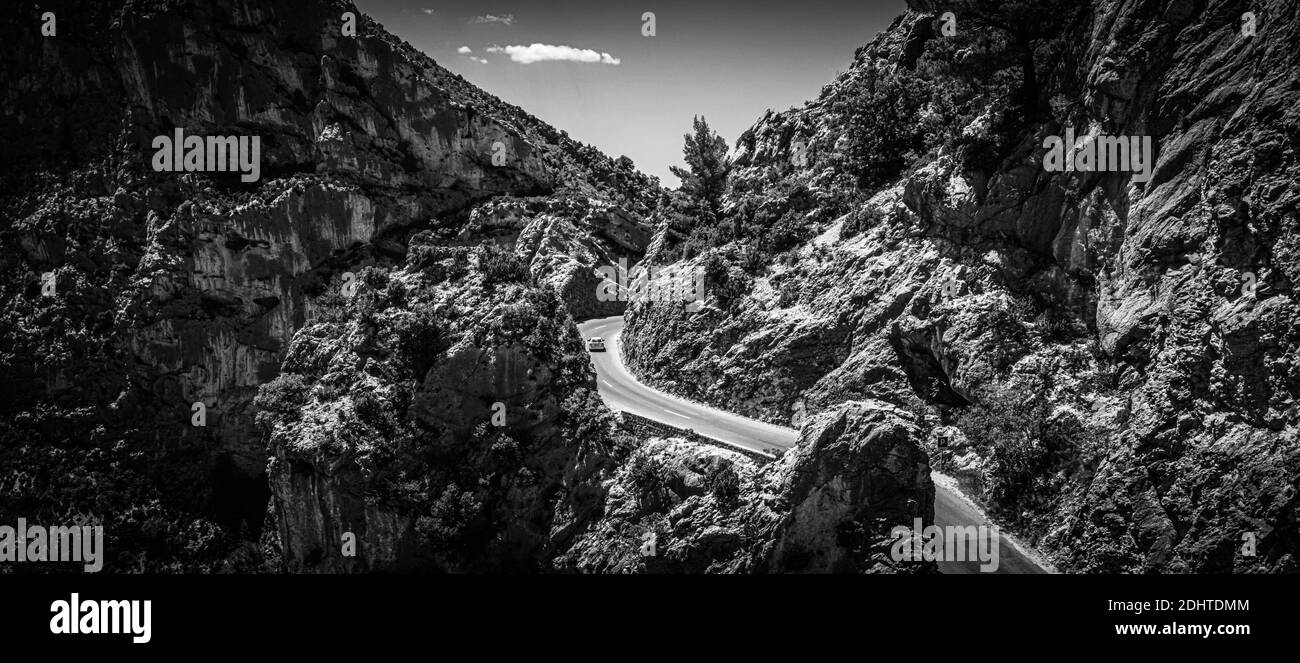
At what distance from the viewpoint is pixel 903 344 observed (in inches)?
1315

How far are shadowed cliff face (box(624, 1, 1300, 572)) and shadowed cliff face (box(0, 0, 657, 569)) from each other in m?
24.8

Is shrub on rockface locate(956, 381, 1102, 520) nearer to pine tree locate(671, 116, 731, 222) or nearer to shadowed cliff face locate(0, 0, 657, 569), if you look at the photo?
pine tree locate(671, 116, 731, 222)

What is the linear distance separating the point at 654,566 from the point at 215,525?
42.3 meters

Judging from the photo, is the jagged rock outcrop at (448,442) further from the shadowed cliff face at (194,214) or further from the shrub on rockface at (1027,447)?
the shadowed cliff face at (194,214)

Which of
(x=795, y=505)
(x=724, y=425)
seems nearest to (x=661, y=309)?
(x=724, y=425)

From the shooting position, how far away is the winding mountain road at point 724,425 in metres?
24.7

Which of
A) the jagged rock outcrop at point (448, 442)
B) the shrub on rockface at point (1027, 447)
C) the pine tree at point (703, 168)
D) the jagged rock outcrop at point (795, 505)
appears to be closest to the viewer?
the jagged rock outcrop at point (795, 505)

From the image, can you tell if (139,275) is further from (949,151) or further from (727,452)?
(949,151)

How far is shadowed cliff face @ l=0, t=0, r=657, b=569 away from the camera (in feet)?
181

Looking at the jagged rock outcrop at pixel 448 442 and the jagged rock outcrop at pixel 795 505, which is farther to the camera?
the jagged rock outcrop at pixel 448 442

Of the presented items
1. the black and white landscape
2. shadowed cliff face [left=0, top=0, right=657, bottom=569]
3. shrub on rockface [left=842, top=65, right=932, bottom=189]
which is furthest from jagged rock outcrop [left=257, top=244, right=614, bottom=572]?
shadowed cliff face [left=0, top=0, right=657, bottom=569]

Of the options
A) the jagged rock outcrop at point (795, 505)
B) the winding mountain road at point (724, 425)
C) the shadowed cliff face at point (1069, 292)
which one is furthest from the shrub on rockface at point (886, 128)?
the jagged rock outcrop at point (795, 505)

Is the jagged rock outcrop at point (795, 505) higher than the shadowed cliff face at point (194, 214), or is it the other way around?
the shadowed cliff face at point (194, 214)

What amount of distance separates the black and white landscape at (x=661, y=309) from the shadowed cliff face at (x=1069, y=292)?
13 centimetres
